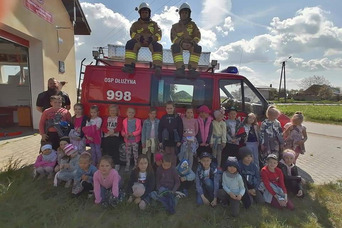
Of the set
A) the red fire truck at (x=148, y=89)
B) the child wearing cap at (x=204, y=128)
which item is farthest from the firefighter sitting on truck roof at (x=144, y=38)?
the child wearing cap at (x=204, y=128)

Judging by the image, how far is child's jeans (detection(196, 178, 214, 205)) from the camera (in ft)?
11.4

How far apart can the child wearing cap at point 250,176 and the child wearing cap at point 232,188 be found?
9.8 inches

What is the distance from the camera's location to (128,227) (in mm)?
2820

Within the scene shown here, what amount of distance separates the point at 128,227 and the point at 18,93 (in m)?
10.1

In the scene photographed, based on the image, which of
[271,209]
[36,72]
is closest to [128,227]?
[271,209]

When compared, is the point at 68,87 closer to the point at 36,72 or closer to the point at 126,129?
the point at 36,72

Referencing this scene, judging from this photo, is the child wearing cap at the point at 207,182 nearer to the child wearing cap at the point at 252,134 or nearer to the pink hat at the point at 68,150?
Answer: the child wearing cap at the point at 252,134

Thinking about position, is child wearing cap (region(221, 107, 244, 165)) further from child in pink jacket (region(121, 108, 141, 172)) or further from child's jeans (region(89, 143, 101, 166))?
child's jeans (region(89, 143, 101, 166))

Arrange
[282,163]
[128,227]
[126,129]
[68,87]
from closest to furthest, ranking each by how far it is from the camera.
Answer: [128,227] < [282,163] < [126,129] < [68,87]

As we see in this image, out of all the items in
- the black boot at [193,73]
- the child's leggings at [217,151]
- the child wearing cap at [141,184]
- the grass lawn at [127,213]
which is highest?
the black boot at [193,73]

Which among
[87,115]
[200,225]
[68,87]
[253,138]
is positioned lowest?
[200,225]

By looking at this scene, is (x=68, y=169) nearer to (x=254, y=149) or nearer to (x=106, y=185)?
(x=106, y=185)

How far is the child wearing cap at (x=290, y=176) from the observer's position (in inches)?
149

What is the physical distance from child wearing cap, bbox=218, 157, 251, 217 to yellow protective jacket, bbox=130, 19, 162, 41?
10.4 feet
